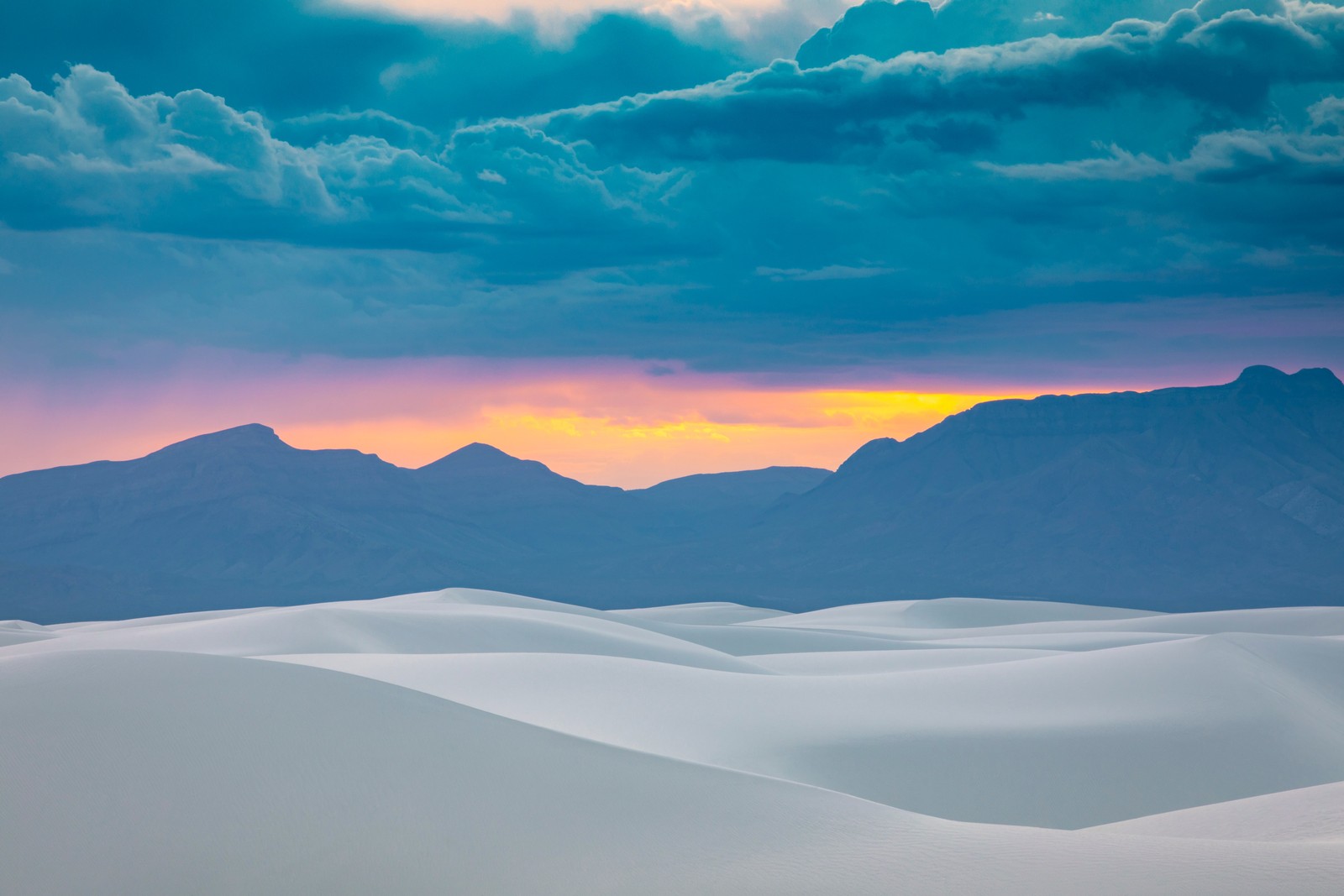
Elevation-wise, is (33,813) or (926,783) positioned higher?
(33,813)

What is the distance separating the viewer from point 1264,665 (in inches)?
1585

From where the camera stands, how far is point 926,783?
27.8 m

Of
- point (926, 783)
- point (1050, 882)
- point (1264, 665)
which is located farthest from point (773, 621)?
point (1050, 882)

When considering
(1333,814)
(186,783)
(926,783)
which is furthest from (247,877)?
(926,783)

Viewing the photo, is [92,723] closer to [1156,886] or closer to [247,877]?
[247,877]

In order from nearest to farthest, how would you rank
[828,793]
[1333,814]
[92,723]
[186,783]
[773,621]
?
1. [186,783]
2. [92,723]
3. [828,793]
4. [1333,814]
5. [773,621]

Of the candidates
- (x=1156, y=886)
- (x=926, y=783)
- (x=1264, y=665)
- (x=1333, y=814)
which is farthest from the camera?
(x=1264, y=665)

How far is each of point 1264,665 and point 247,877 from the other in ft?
118

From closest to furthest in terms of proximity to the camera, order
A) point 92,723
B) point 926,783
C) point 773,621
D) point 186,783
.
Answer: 1. point 186,783
2. point 92,723
3. point 926,783
4. point 773,621

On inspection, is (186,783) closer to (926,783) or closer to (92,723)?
(92,723)

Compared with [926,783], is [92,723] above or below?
above

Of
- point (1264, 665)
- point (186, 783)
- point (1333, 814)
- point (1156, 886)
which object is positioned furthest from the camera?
point (1264, 665)

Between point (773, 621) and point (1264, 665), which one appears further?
point (773, 621)

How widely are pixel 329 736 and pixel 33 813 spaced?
3680mm
